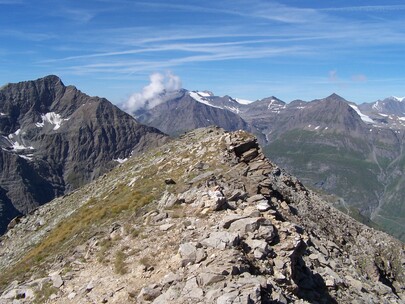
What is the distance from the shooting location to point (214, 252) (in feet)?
70.6

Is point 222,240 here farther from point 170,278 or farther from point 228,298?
point 228,298

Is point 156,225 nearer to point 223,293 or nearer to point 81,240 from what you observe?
point 81,240

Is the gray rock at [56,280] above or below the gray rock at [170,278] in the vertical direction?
below

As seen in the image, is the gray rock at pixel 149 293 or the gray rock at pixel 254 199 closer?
the gray rock at pixel 149 293

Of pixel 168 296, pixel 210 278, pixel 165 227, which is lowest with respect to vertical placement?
pixel 165 227

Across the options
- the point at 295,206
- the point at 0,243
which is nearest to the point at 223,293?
the point at 295,206

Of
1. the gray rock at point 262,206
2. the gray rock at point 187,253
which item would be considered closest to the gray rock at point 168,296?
the gray rock at point 187,253

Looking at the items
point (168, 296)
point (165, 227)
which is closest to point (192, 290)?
point (168, 296)

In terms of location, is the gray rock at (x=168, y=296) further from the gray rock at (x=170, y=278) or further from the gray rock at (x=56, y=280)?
the gray rock at (x=56, y=280)

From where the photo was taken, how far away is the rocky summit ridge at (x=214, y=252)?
2038 cm

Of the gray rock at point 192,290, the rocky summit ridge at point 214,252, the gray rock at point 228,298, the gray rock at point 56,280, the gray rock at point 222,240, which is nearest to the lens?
the gray rock at point 228,298

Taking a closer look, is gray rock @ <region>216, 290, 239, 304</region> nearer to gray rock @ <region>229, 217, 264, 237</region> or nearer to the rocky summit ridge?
the rocky summit ridge

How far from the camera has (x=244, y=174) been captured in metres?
38.5

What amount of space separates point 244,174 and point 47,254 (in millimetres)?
17923
